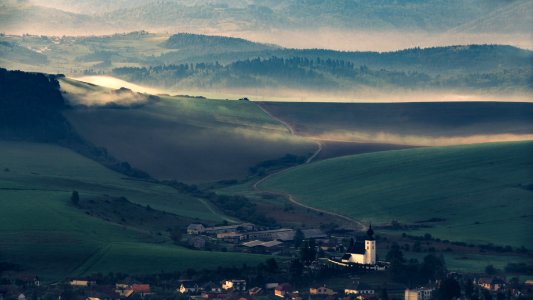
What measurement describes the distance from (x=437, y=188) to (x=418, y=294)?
5728cm

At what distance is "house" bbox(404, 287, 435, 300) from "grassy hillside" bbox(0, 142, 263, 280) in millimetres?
16501

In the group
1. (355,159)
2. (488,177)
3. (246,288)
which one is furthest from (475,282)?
(355,159)

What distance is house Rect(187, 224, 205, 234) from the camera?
146 m

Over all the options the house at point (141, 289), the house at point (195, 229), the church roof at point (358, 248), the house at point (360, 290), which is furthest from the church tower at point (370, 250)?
the house at point (195, 229)

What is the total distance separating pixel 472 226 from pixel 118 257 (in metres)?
34.1

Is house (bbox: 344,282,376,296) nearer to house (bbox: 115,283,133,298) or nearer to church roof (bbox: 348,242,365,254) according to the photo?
church roof (bbox: 348,242,365,254)

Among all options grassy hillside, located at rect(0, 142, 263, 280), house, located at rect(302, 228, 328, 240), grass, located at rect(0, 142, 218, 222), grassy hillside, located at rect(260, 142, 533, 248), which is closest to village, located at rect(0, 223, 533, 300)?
grassy hillside, located at rect(0, 142, 263, 280)

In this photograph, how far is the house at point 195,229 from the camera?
145825 mm

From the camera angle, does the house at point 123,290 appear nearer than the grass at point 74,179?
Yes

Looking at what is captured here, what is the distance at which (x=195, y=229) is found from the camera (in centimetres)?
14662

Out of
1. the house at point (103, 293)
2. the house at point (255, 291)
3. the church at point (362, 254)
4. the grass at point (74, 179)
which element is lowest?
the house at point (103, 293)

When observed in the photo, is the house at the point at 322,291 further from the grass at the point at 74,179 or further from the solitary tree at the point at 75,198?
the grass at the point at 74,179

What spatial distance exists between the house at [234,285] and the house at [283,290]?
2358 mm

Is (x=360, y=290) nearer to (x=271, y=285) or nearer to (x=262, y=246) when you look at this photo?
(x=271, y=285)
